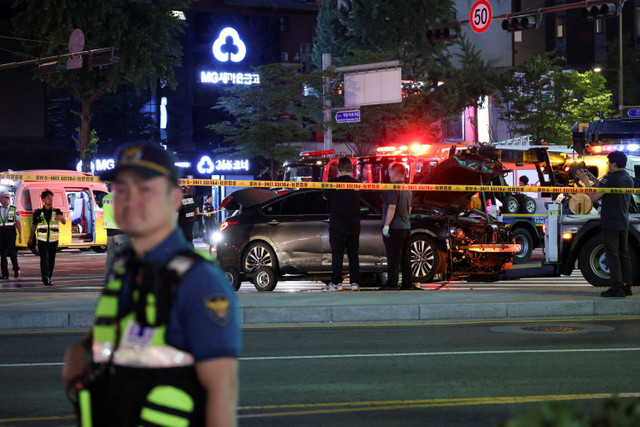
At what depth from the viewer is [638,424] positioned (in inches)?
114

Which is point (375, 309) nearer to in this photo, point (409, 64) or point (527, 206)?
point (527, 206)

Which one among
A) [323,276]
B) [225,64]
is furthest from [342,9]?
[323,276]

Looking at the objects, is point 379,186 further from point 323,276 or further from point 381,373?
point 381,373

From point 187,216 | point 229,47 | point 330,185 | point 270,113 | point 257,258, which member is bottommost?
point 257,258

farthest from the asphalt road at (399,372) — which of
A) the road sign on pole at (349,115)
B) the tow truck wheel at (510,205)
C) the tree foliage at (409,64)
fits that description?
the tree foliage at (409,64)

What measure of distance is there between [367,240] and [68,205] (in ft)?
59.2

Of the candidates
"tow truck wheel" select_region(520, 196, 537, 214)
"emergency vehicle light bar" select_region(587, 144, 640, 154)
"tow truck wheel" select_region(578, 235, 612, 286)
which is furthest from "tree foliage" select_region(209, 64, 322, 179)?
"tow truck wheel" select_region(578, 235, 612, 286)

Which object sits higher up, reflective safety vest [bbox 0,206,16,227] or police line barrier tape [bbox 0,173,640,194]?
police line barrier tape [bbox 0,173,640,194]

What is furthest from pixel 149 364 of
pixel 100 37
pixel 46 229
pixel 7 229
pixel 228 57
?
pixel 228 57

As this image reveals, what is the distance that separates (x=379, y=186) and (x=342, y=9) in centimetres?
4087

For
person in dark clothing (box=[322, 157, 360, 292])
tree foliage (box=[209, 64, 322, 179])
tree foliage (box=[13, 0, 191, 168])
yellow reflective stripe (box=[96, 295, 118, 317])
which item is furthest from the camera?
tree foliage (box=[209, 64, 322, 179])

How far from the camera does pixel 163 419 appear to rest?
309 centimetres

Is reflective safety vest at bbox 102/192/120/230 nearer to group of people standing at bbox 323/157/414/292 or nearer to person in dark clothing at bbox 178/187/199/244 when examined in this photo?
person in dark clothing at bbox 178/187/199/244

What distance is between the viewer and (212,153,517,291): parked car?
17391 mm
